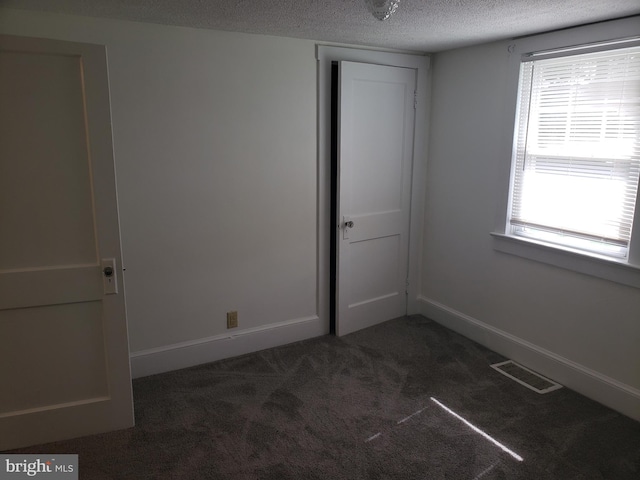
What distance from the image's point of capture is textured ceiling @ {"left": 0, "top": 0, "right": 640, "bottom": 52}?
2.32m

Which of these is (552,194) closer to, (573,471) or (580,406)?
(580,406)

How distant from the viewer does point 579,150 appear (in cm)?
290

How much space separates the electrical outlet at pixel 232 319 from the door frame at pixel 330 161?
70cm

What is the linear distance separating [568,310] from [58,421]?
10.1 feet

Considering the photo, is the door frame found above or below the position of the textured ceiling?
below

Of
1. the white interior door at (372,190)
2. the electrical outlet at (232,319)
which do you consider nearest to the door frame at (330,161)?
the white interior door at (372,190)

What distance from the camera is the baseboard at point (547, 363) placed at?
2781 millimetres

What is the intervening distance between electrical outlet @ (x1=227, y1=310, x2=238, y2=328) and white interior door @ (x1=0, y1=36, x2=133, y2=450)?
93cm

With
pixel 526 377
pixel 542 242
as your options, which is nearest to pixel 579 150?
pixel 542 242

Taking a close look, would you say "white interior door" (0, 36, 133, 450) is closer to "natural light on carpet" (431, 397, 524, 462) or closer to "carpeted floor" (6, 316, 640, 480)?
"carpeted floor" (6, 316, 640, 480)

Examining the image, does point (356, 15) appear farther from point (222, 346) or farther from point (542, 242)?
point (222, 346)

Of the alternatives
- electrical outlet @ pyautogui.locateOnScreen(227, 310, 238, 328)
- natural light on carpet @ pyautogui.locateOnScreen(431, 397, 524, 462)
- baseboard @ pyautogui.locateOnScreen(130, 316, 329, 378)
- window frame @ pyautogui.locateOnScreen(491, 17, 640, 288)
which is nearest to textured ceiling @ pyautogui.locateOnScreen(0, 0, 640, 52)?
window frame @ pyautogui.locateOnScreen(491, 17, 640, 288)

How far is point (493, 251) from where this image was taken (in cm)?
353

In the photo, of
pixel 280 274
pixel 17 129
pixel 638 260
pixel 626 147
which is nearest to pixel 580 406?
pixel 638 260
